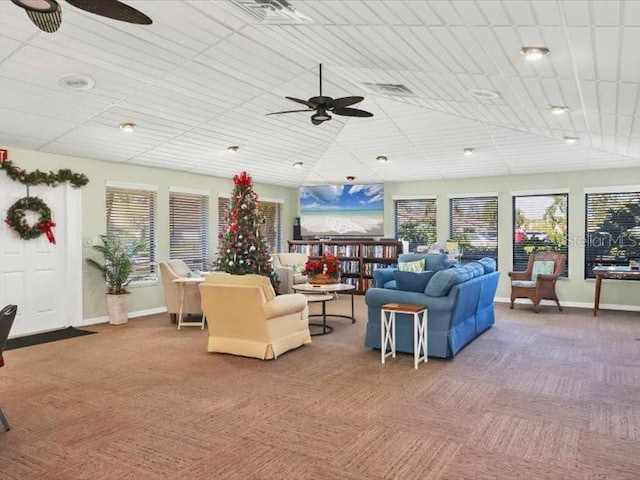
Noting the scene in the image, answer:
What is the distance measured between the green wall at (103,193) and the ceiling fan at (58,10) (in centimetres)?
472

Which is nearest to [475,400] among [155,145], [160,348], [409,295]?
[409,295]

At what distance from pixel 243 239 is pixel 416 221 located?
4.98 meters

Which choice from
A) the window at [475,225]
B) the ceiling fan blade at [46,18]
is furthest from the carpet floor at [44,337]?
the window at [475,225]

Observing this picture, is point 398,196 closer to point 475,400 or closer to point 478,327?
point 478,327

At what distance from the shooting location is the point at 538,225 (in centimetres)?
927

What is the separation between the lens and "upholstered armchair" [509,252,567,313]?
8266mm

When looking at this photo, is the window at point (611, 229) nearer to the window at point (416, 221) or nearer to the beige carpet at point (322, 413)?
the window at point (416, 221)

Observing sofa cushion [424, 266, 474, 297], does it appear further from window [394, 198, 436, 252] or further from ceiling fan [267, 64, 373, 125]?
window [394, 198, 436, 252]

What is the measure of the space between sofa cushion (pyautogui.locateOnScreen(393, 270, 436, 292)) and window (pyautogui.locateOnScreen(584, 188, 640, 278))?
194 inches

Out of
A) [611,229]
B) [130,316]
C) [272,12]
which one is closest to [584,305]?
[611,229]

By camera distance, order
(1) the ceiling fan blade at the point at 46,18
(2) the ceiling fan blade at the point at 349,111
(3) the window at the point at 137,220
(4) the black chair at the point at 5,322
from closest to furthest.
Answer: (1) the ceiling fan blade at the point at 46,18 → (4) the black chair at the point at 5,322 → (2) the ceiling fan blade at the point at 349,111 → (3) the window at the point at 137,220

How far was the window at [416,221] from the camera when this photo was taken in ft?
34.0

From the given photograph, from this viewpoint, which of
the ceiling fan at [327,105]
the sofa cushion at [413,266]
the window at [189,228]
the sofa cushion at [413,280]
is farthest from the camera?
the window at [189,228]

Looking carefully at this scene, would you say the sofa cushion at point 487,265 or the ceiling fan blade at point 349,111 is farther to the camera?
the sofa cushion at point 487,265
